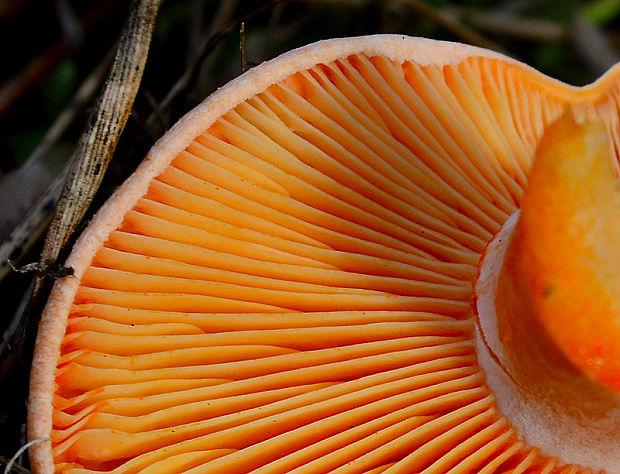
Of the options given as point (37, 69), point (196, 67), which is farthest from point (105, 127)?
point (37, 69)

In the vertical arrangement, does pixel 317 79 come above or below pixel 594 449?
above

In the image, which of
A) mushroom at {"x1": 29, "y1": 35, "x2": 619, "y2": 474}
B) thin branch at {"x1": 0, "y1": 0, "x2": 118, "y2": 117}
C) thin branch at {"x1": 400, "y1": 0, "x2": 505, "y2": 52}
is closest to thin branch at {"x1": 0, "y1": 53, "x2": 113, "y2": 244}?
thin branch at {"x1": 0, "y1": 0, "x2": 118, "y2": 117}

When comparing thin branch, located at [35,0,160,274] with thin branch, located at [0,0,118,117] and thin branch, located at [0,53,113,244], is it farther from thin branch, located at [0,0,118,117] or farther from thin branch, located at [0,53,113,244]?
thin branch, located at [0,0,118,117]

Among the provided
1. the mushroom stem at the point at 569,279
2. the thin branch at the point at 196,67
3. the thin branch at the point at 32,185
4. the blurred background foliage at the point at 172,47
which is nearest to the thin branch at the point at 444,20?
the blurred background foliage at the point at 172,47

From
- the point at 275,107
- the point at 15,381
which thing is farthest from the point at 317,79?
the point at 15,381

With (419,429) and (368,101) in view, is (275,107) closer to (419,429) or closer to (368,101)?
(368,101)

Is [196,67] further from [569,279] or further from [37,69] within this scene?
[569,279]
